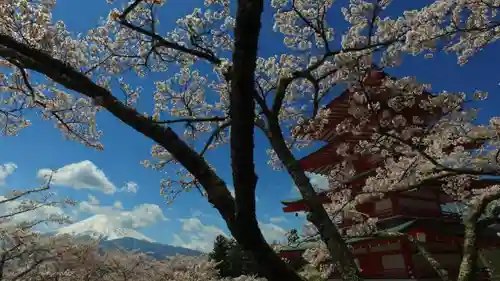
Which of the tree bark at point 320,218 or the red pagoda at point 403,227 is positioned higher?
the red pagoda at point 403,227

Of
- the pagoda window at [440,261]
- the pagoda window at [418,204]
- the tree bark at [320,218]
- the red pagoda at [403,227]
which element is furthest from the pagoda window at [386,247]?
the tree bark at [320,218]

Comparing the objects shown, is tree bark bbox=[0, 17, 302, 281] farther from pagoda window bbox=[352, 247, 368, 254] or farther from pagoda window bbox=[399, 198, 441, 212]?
pagoda window bbox=[352, 247, 368, 254]

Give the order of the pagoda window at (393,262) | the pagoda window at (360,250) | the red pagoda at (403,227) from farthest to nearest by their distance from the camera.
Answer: the pagoda window at (360,250) → the pagoda window at (393,262) → the red pagoda at (403,227)

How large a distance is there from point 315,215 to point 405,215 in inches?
394

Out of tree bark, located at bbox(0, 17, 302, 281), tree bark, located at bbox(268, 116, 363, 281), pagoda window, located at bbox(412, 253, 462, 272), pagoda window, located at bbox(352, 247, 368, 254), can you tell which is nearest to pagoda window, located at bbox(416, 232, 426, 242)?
pagoda window, located at bbox(412, 253, 462, 272)

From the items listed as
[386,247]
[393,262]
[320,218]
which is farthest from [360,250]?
[320,218]

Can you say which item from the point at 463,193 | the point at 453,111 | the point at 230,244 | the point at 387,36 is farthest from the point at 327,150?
the point at 230,244

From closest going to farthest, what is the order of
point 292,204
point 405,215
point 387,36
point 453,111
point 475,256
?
point 475,256
point 387,36
point 453,111
point 405,215
point 292,204

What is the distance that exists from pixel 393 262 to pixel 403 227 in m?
2.04

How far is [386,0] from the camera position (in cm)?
508

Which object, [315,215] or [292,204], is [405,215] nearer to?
[292,204]

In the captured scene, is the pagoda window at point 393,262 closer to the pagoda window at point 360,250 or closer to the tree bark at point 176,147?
the pagoda window at point 360,250

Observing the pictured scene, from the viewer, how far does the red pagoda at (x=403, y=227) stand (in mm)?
11430

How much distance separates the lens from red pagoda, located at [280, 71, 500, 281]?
450 inches
